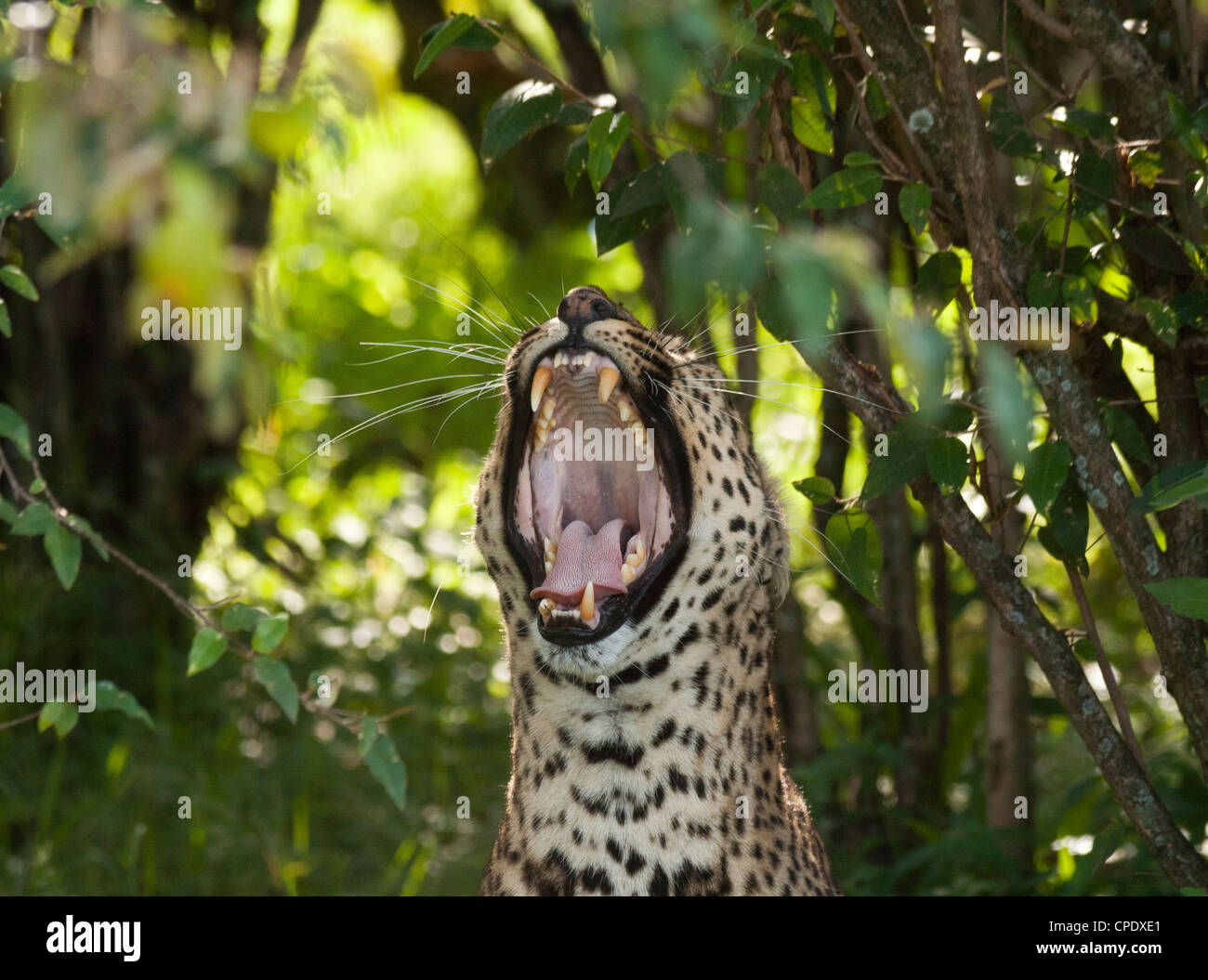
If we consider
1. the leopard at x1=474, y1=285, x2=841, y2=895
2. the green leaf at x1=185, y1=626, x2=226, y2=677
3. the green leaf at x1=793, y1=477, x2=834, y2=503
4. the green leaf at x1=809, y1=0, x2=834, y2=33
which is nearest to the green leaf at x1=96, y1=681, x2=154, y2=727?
the green leaf at x1=185, y1=626, x2=226, y2=677

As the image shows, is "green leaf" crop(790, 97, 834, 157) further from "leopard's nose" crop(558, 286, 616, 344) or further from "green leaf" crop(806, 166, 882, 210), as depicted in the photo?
"leopard's nose" crop(558, 286, 616, 344)

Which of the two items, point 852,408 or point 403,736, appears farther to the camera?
point 403,736

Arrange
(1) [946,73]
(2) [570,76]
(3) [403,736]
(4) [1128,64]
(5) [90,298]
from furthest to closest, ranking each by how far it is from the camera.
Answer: (5) [90,298]
(3) [403,736]
(2) [570,76]
(4) [1128,64]
(1) [946,73]

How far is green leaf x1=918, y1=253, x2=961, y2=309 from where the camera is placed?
2.89 m

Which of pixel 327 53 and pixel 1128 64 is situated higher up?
pixel 1128 64

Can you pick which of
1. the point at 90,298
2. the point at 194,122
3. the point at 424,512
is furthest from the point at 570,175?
the point at 90,298

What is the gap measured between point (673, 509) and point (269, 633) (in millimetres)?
980

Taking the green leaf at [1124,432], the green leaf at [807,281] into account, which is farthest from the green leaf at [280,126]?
the green leaf at [1124,432]

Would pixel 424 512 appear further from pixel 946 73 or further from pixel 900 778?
pixel 946 73

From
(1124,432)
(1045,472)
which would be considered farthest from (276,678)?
(1124,432)

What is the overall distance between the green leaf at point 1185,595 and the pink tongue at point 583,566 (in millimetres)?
1176

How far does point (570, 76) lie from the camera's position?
5.14m

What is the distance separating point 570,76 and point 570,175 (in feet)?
7.31

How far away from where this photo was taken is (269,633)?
2861 millimetres
